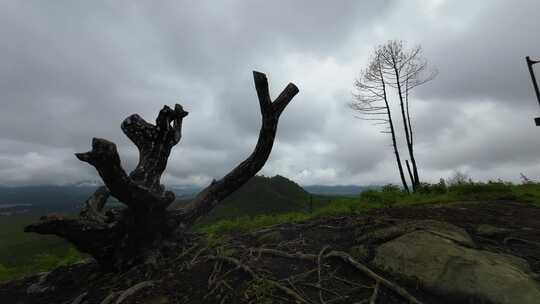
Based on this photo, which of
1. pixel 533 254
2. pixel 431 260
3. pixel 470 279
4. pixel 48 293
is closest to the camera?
pixel 470 279

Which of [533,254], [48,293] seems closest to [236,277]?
[48,293]

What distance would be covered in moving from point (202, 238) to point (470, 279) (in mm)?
4923

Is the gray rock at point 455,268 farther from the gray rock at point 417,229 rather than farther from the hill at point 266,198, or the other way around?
the hill at point 266,198

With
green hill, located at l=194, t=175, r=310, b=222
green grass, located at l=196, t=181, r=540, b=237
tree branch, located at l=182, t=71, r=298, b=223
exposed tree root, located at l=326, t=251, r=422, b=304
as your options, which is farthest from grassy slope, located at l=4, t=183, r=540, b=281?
green hill, located at l=194, t=175, r=310, b=222

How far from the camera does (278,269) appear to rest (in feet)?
15.2

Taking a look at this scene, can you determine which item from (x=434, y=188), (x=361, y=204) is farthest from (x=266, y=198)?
(x=361, y=204)

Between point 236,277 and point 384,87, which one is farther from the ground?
point 384,87

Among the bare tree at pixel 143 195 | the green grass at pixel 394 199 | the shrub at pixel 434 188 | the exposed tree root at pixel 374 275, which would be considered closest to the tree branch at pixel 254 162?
the bare tree at pixel 143 195

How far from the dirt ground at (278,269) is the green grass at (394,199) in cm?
234

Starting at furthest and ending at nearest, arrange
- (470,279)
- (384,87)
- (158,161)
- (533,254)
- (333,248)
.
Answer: (384,87), (158,161), (333,248), (533,254), (470,279)

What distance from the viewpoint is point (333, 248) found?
5.12 metres

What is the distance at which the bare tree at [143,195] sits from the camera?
14.8 feet

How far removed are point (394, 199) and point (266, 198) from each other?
7932 cm

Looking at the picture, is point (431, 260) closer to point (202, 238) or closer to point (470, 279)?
point (470, 279)
